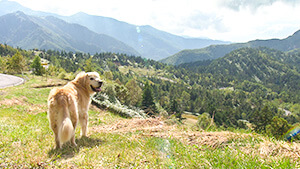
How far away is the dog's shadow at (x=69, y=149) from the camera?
4.92 meters

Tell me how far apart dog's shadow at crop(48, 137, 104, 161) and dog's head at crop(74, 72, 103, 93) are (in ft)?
6.67

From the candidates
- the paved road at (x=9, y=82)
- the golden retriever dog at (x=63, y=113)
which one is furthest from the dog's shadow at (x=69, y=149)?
the paved road at (x=9, y=82)

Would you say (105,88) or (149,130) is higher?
(149,130)

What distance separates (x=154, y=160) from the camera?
4.19m

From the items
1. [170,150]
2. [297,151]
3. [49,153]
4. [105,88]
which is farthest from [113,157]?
[105,88]

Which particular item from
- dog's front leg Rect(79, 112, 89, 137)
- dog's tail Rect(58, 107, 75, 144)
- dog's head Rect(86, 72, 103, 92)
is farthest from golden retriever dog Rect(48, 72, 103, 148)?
dog's head Rect(86, 72, 103, 92)

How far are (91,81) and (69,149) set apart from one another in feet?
9.12

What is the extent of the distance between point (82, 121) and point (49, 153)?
2.11 m

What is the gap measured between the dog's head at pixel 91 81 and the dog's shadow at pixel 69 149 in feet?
6.67

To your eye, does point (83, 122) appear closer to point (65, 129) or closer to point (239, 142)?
point (65, 129)

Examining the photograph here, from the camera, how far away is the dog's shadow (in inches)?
194

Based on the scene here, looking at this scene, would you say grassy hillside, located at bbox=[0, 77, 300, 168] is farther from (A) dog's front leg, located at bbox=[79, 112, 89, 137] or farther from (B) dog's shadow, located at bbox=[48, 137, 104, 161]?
(A) dog's front leg, located at bbox=[79, 112, 89, 137]

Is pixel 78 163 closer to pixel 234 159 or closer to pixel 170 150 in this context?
pixel 170 150

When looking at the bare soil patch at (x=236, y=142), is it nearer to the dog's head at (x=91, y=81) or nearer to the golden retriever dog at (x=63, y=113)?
the dog's head at (x=91, y=81)
